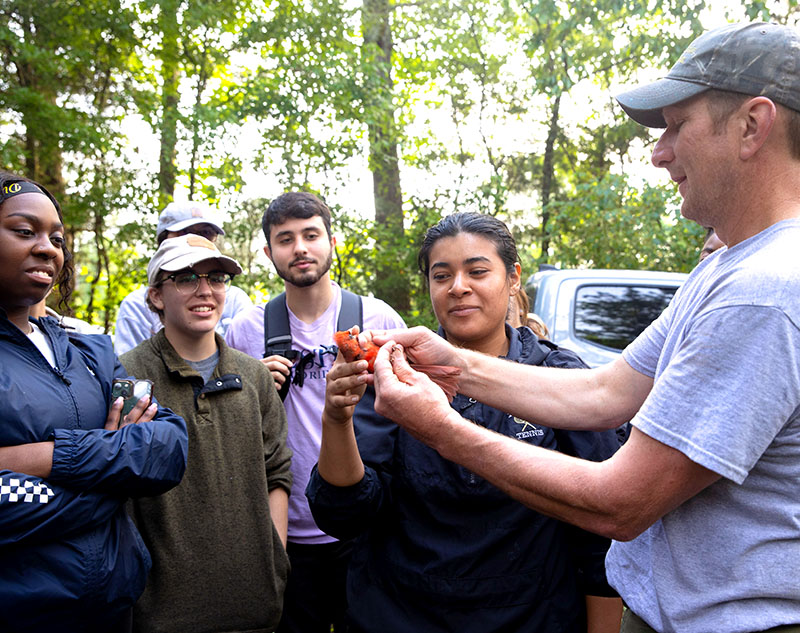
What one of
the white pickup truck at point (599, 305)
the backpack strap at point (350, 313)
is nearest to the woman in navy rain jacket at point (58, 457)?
the backpack strap at point (350, 313)

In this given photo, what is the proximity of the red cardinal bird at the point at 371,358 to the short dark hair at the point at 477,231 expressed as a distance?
0.63 meters

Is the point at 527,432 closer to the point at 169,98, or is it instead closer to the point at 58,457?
the point at 58,457

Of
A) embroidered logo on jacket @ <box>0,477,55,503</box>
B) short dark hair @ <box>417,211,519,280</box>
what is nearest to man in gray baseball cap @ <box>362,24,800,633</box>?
short dark hair @ <box>417,211,519,280</box>

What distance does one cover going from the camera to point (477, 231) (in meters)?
2.62

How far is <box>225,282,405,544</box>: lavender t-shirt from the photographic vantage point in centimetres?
341

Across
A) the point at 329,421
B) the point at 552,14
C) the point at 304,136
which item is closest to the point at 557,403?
the point at 329,421

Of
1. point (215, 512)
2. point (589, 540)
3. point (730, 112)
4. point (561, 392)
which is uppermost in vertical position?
point (730, 112)

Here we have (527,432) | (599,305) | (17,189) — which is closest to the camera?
(527,432)

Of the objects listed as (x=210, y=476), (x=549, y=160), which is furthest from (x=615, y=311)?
(x=549, y=160)

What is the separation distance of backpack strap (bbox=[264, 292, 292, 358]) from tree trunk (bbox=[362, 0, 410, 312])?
5.67 meters

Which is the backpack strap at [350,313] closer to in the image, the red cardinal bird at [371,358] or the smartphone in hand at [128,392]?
the smartphone in hand at [128,392]

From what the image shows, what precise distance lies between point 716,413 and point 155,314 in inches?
134

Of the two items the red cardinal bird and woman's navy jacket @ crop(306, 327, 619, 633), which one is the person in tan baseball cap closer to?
woman's navy jacket @ crop(306, 327, 619, 633)

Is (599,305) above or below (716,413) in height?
below
